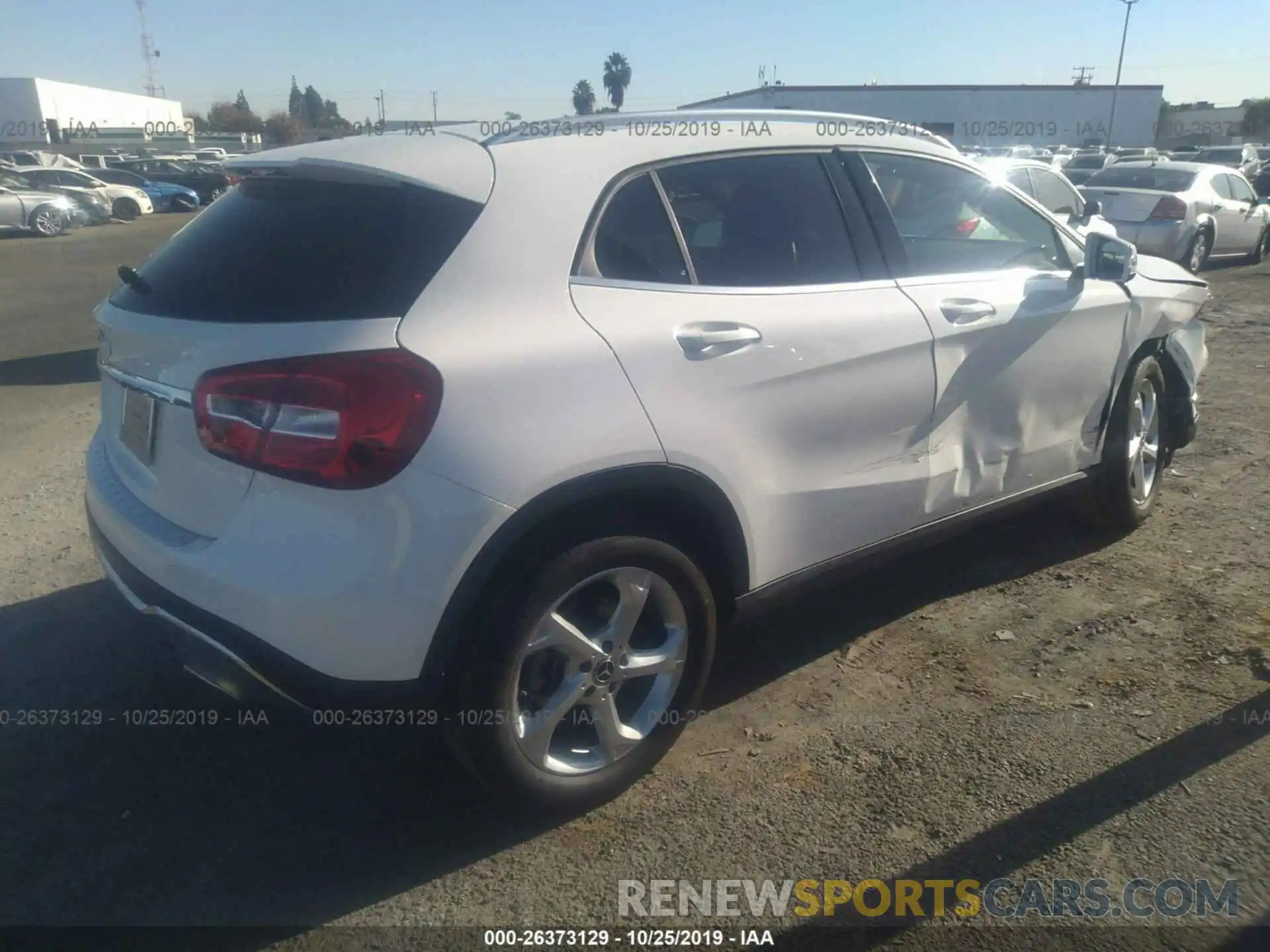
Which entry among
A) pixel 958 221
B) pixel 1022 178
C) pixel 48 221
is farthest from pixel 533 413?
pixel 48 221

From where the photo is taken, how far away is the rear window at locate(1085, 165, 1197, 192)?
537 inches

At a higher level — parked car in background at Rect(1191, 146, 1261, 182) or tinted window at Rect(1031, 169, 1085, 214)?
tinted window at Rect(1031, 169, 1085, 214)

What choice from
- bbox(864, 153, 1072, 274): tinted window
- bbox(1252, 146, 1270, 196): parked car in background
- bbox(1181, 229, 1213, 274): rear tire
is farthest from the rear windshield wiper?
bbox(1252, 146, 1270, 196): parked car in background

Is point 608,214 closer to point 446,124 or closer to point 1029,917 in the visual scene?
point 446,124

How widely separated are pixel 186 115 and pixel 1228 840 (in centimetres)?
Answer: 12919

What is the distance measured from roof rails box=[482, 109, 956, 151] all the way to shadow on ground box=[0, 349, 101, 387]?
6.00m

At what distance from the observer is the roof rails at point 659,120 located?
2.91 m

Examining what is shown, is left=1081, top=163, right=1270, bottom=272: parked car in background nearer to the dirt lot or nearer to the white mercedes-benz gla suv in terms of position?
the dirt lot

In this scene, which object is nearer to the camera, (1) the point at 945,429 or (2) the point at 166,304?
(2) the point at 166,304

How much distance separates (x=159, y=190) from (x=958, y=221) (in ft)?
112

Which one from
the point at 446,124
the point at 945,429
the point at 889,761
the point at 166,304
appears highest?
the point at 446,124

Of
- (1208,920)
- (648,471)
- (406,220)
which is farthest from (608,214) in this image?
(1208,920)

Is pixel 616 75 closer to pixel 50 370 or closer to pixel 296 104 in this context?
pixel 296 104

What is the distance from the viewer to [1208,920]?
243 cm
